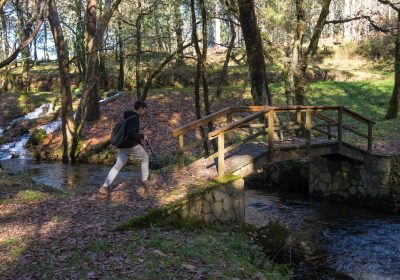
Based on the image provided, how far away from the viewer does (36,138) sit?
23.5 m

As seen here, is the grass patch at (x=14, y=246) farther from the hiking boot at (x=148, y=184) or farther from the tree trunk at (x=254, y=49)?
the tree trunk at (x=254, y=49)

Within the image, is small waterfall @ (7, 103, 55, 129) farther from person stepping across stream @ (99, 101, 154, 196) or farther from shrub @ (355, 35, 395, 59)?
shrub @ (355, 35, 395, 59)

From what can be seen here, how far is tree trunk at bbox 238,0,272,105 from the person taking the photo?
1281cm

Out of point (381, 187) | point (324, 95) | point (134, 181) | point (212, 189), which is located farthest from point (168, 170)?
point (324, 95)

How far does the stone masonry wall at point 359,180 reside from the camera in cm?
1291

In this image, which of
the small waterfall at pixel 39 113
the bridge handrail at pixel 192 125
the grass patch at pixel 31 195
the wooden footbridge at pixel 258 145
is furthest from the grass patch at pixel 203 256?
the small waterfall at pixel 39 113

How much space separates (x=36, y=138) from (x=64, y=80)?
202 inches

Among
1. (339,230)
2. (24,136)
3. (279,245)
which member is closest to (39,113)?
(24,136)

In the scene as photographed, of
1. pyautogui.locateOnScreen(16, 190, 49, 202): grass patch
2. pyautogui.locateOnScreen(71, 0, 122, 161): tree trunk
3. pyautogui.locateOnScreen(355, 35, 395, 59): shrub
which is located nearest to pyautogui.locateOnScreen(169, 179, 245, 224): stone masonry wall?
pyautogui.locateOnScreen(16, 190, 49, 202): grass patch

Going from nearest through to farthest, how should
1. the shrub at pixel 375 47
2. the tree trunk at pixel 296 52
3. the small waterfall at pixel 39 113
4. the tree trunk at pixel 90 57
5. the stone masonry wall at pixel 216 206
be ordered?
the stone masonry wall at pixel 216 206 < the tree trunk at pixel 296 52 < the tree trunk at pixel 90 57 < the small waterfall at pixel 39 113 < the shrub at pixel 375 47

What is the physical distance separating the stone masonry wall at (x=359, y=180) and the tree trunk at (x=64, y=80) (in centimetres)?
1193

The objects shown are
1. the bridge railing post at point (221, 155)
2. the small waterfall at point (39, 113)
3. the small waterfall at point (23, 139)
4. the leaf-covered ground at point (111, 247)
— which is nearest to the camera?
the leaf-covered ground at point (111, 247)

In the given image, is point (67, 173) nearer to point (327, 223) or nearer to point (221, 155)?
point (221, 155)

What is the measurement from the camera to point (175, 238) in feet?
24.3
